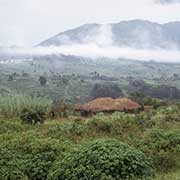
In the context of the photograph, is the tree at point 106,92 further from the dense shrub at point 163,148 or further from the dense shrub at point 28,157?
the dense shrub at point 28,157

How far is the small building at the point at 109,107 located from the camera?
2770 cm

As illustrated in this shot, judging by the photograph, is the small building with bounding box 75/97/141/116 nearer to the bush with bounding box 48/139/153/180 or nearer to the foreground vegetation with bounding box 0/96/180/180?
the foreground vegetation with bounding box 0/96/180/180

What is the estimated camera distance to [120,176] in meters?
9.88

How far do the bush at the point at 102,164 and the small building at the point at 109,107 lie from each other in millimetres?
16600

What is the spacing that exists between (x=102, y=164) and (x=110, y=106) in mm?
19198

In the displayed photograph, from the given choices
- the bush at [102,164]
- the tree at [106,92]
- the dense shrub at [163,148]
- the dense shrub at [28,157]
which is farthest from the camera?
the tree at [106,92]

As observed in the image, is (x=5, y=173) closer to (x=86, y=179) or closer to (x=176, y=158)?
(x=86, y=179)

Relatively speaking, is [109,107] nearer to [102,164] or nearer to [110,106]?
[110,106]

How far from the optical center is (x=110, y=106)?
29.1 meters

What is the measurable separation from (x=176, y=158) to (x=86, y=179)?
3.60 m

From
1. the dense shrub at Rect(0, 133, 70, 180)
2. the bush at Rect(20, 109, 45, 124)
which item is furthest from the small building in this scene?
the dense shrub at Rect(0, 133, 70, 180)

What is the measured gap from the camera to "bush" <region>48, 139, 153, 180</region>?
32.1 feet

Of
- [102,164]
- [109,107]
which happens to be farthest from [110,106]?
[102,164]

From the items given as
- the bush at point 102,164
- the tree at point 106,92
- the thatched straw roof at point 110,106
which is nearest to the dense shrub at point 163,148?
the bush at point 102,164
